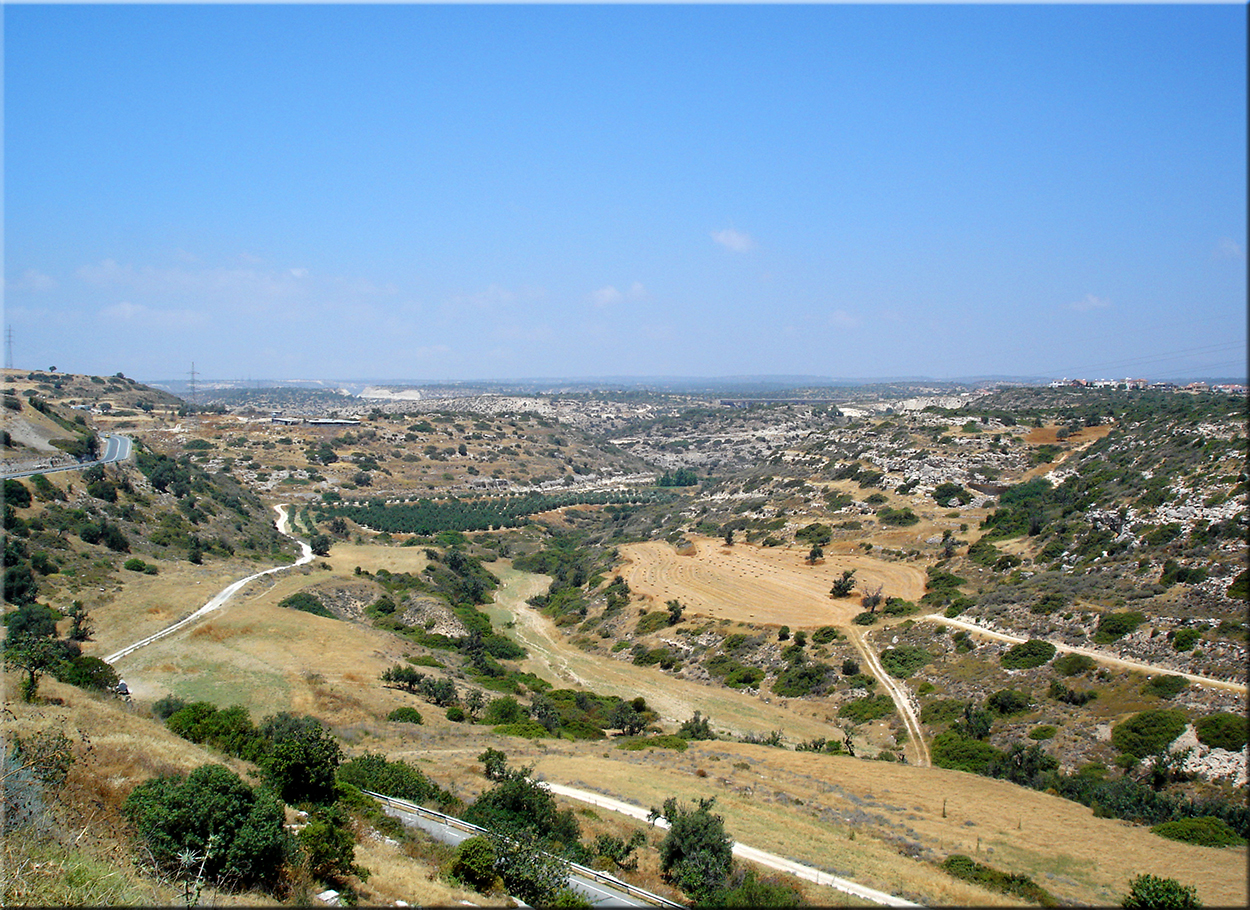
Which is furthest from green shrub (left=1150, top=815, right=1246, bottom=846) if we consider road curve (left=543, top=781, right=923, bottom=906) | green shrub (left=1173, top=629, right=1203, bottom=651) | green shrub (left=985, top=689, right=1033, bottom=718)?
road curve (left=543, top=781, right=923, bottom=906)

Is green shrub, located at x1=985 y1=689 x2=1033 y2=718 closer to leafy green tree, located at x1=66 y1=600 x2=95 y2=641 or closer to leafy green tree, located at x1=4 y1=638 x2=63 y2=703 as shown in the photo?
leafy green tree, located at x1=4 y1=638 x2=63 y2=703

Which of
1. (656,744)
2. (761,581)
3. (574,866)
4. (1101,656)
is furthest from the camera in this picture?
(761,581)

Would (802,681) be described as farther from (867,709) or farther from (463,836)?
(463,836)

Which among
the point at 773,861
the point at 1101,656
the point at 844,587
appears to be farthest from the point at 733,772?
the point at 844,587

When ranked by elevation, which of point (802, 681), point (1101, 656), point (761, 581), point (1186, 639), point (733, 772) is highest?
point (1186, 639)

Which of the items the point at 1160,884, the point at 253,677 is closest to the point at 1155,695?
the point at 1160,884

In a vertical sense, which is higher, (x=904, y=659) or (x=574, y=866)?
(x=574, y=866)
